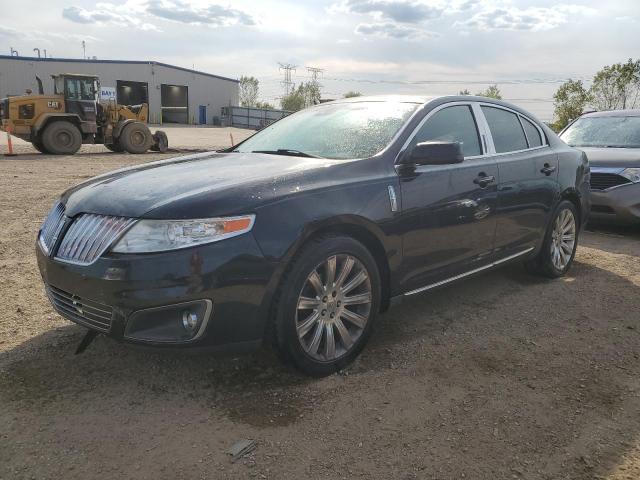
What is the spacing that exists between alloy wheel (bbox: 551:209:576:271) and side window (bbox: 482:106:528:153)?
2.81 ft

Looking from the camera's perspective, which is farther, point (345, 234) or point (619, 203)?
point (619, 203)

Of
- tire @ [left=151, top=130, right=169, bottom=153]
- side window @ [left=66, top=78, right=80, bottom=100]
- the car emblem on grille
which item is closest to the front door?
the car emblem on grille

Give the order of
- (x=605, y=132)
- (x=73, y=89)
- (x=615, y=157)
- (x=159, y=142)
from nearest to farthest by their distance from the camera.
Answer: (x=615, y=157) < (x=605, y=132) < (x=73, y=89) < (x=159, y=142)

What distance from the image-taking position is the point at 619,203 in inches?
267

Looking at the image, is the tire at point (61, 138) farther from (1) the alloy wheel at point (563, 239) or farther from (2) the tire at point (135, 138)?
(1) the alloy wheel at point (563, 239)

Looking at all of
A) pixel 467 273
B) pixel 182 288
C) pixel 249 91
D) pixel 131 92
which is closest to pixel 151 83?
pixel 131 92

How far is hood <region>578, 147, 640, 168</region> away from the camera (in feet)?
22.6

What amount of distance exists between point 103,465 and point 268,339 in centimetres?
97

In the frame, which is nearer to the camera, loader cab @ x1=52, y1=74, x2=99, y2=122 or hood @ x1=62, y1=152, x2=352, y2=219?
hood @ x1=62, y1=152, x2=352, y2=219

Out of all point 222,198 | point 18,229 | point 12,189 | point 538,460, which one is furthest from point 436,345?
point 12,189

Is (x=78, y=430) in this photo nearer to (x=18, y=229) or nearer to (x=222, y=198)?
(x=222, y=198)

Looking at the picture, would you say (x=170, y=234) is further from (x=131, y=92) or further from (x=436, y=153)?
(x=131, y=92)

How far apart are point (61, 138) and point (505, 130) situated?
1650 cm

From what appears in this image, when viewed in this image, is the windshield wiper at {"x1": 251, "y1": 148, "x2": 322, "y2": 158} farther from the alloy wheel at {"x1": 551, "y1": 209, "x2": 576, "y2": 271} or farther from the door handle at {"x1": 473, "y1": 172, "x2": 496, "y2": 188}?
the alloy wheel at {"x1": 551, "y1": 209, "x2": 576, "y2": 271}
